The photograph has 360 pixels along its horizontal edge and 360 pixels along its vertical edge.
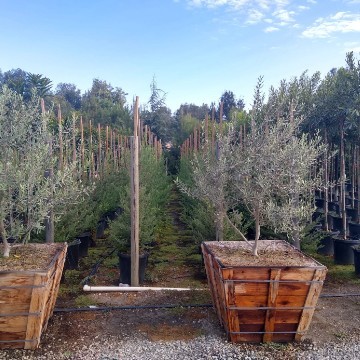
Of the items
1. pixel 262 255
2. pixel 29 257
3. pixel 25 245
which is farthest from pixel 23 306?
pixel 262 255

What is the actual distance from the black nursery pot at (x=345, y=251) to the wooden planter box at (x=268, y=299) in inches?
126

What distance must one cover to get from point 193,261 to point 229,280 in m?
3.33

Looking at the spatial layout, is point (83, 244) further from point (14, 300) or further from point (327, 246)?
point (327, 246)

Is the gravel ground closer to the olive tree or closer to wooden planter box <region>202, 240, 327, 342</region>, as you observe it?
wooden planter box <region>202, 240, 327, 342</region>

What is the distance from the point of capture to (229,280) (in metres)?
3.71

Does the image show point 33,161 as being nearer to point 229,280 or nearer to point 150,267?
point 229,280

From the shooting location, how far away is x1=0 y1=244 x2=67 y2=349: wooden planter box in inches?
140

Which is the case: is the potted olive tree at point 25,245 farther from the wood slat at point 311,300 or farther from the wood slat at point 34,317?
the wood slat at point 311,300

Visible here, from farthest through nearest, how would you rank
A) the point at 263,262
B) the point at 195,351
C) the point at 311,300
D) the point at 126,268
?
the point at 126,268
the point at 263,262
the point at 311,300
the point at 195,351

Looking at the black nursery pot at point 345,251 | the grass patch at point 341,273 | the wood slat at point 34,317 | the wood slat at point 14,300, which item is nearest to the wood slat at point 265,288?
the wood slat at point 34,317

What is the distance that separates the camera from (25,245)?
14.7 feet

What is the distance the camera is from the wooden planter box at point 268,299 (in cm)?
374

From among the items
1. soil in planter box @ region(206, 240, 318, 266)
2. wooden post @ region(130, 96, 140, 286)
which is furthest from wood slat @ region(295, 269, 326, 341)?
wooden post @ region(130, 96, 140, 286)

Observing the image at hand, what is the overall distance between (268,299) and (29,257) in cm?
232
